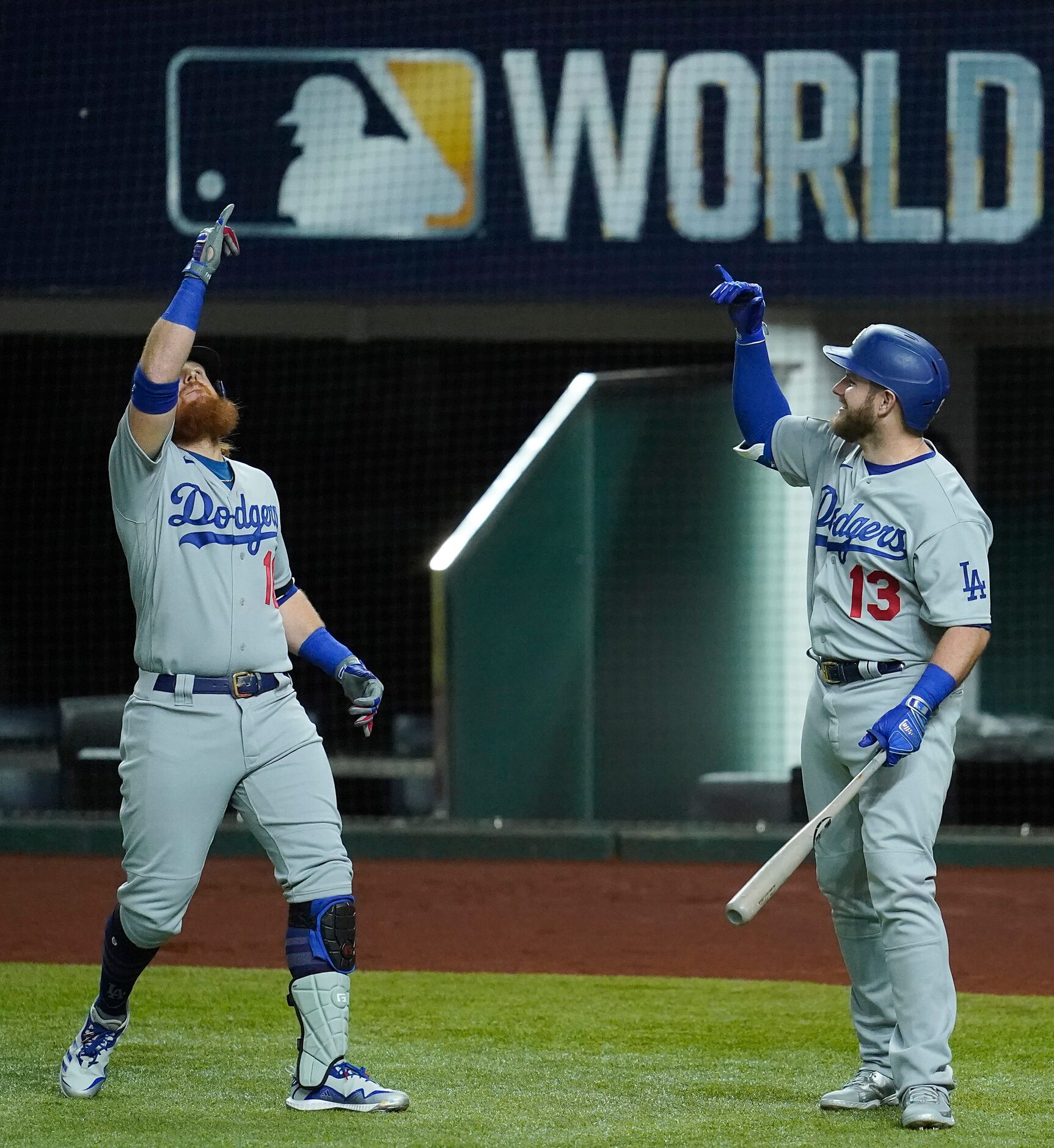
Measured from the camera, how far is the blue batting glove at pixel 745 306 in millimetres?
4434

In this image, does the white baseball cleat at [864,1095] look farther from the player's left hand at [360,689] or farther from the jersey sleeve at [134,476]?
the jersey sleeve at [134,476]

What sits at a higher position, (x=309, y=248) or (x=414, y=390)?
(x=309, y=248)

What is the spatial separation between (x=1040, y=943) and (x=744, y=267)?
13.4 ft

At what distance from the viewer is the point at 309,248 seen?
1009 cm

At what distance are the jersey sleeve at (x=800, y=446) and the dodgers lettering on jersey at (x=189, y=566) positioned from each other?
121 cm

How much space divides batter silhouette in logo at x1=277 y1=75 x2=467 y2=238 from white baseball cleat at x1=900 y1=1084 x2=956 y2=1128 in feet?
22.3

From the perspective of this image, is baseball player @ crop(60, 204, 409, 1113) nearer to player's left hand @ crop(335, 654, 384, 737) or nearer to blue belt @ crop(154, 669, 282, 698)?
blue belt @ crop(154, 669, 282, 698)

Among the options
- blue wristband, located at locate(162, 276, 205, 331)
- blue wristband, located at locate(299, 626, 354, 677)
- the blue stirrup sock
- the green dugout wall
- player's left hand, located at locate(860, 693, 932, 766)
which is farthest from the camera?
the green dugout wall

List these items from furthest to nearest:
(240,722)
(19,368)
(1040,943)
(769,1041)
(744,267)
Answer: (19,368), (744,267), (1040,943), (769,1041), (240,722)

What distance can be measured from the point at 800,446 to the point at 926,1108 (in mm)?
1468

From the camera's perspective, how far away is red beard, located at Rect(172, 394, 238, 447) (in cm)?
438

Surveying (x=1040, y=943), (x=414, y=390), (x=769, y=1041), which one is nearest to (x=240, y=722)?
(x=769, y=1041)

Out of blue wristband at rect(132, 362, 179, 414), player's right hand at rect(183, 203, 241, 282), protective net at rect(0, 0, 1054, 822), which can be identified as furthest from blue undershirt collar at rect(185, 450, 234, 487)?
protective net at rect(0, 0, 1054, 822)

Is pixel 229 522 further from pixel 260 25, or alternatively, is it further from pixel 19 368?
pixel 19 368
